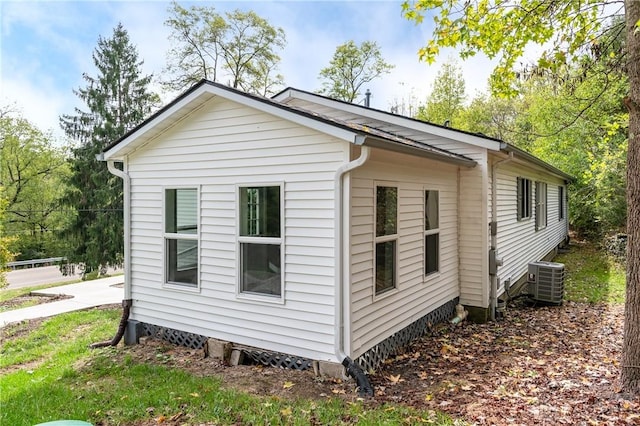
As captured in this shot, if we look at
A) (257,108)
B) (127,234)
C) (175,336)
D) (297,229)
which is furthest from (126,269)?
(257,108)

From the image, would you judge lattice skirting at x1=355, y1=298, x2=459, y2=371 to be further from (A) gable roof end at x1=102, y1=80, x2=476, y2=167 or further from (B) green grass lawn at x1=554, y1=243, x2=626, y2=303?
(B) green grass lawn at x1=554, y1=243, x2=626, y2=303

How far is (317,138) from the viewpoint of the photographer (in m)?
4.71

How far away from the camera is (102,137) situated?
2073 centimetres

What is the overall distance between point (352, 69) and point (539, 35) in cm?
2309

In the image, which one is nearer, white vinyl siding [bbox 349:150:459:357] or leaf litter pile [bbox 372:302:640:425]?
leaf litter pile [bbox 372:302:640:425]

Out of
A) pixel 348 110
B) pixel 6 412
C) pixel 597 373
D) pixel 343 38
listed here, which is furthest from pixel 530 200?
pixel 343 38

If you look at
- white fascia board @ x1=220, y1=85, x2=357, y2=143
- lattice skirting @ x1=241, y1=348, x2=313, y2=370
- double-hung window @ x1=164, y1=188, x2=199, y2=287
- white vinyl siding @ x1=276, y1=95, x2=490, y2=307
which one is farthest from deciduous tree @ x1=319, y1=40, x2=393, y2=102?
lattice skirting @ x1=241, y1=348, x2=313, y2=370

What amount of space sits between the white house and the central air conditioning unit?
5.62 feet

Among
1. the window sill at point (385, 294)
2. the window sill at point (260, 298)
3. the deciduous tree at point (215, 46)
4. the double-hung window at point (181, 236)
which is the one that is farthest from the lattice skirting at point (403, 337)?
the deciduous tree at point (215, 46)

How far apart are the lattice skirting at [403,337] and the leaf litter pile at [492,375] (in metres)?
0.12

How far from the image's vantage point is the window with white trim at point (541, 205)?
12.5 meters

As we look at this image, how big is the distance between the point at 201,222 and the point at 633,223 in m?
5.16

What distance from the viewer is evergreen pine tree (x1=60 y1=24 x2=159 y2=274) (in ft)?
65.3

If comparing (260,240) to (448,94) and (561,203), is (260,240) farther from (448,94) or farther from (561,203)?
(448,94)
